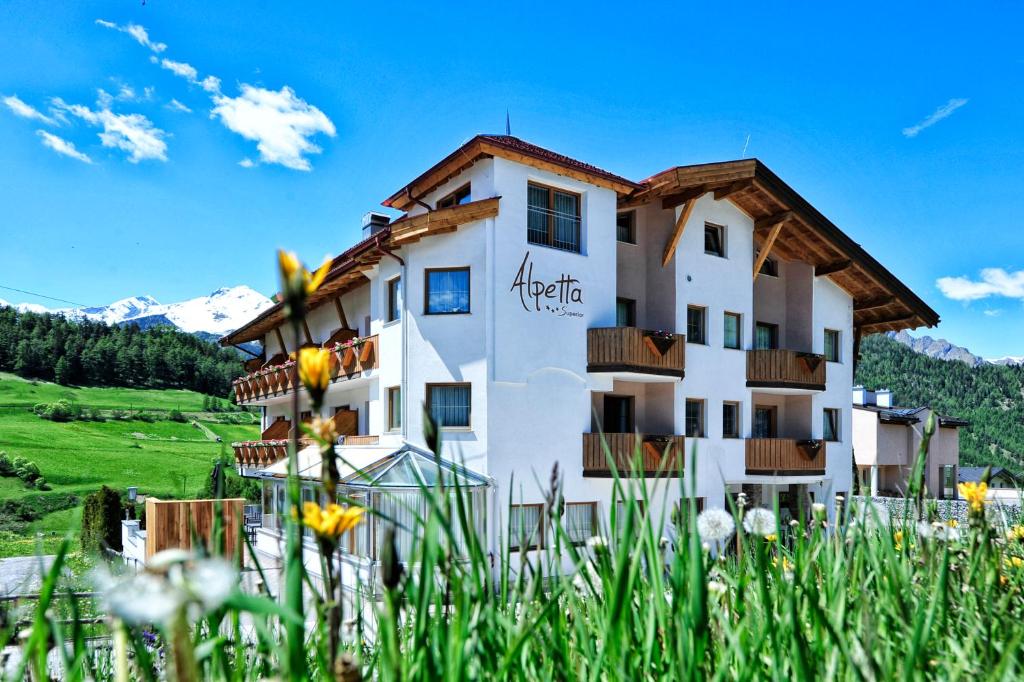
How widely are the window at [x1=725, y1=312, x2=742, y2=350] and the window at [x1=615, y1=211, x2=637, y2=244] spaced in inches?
142

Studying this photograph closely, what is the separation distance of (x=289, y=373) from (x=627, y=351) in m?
9.77

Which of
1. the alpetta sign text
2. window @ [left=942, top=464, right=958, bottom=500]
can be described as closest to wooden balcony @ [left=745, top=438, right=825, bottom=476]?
window @ [left=942, top=464, right=958, bottom=500]

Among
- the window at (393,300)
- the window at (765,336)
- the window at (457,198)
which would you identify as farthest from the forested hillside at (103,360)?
the window at (457,198)

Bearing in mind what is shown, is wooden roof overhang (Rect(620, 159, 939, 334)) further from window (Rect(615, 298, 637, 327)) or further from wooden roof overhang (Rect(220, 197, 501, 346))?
wooden roof overhang (Rect(220, 197, 501, 346))

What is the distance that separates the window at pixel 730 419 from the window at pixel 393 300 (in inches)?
377

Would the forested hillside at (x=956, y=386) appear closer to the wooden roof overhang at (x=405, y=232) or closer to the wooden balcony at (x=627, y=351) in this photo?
the wooden balcony at (x=627, y=351)

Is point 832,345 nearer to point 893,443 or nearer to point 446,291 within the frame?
point 893,443

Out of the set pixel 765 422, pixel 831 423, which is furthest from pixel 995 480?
pixel 831 423

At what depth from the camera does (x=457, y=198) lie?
20.5m

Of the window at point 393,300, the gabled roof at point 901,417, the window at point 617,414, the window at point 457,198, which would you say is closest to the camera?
the window at point 457,198

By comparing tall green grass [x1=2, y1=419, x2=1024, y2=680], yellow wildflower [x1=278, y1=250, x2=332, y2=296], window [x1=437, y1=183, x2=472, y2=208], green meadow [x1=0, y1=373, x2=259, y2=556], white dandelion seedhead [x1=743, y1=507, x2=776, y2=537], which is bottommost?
green meadow [x1=0, y1=373, x2=259, y2=556]

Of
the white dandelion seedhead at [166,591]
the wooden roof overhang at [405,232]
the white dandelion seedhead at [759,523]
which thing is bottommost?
the white dandelion seedhead at [759,523]

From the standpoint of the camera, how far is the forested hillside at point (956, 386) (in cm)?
8644

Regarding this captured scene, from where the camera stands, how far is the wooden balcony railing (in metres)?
21.3
